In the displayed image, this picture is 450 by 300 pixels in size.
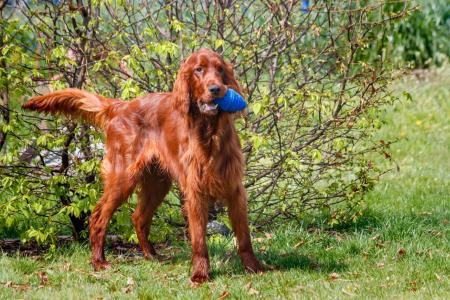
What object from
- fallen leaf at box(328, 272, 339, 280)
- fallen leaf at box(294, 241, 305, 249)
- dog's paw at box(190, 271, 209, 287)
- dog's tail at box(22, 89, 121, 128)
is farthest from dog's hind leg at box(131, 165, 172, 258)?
→ fallen leaf at box(328, 272, 339, 280)

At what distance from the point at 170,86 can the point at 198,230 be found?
54.8 inches

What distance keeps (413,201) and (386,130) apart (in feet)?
12.7

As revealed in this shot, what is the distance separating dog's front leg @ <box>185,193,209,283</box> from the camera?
16.9 ft

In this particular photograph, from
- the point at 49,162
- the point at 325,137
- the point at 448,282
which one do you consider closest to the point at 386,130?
the point at 325,137

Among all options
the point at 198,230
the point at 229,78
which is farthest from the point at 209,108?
the point at 198,230

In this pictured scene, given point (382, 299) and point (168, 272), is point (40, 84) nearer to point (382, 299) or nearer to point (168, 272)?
point (168, 272)

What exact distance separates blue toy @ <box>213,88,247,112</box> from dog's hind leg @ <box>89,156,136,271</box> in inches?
43.1

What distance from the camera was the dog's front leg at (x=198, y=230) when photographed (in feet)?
16.9

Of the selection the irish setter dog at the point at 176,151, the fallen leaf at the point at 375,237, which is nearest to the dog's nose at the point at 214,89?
the irish setter dog at the point at 176,151

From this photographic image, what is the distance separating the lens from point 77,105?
227 inches

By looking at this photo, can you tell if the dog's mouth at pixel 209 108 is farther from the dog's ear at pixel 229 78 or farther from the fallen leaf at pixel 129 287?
the fallen leaf at pixel 129 287

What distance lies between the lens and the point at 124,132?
5703 millimetres

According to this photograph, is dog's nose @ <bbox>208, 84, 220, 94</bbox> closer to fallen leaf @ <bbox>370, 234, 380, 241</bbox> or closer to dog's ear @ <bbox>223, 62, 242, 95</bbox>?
dog's ear @ <bbox>223, 62, 242, 95</bbox>

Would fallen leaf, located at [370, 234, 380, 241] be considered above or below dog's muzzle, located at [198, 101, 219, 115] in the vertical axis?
below
